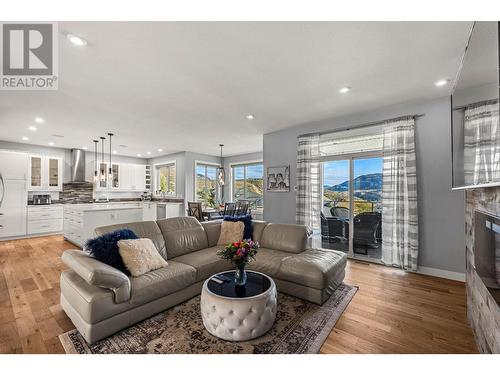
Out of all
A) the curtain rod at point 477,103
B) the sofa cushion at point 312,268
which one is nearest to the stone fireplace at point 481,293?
the curtain rod at point 477,103

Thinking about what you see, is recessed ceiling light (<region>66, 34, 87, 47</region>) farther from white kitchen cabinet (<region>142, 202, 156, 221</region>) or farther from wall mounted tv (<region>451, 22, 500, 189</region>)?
white kitchen cabinet (<region>142, 202, 156, 221</region>)

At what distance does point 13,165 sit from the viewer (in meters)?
5.44

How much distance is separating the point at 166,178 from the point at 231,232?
226 inches

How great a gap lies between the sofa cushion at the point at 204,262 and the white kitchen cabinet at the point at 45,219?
5706 millimetres

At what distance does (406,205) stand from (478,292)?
6.00 feet

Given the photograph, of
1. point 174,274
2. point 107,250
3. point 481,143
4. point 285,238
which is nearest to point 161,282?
point 174,274

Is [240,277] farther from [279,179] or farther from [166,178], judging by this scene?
[166,178]

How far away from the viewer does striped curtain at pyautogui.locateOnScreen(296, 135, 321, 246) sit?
4.43 m

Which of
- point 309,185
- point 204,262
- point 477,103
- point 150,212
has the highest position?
point 477,103

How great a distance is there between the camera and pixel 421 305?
7.91 ft

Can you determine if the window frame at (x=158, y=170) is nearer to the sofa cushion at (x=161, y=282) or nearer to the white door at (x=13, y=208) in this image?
the white door at (x=13, y=208)

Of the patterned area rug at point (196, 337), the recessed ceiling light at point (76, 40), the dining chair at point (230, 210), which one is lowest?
the patterned area rug at point (196, 337)

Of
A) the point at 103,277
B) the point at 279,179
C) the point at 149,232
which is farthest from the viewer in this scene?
the point at 279,179

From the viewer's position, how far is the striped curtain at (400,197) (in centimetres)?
→ 333
